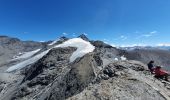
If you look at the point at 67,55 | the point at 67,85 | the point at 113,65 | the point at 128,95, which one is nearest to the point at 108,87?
the point at 128,95

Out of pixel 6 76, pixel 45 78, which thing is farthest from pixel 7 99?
pixel 6 76

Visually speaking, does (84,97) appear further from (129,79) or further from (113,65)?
(113,65)

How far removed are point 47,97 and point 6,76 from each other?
43.9 meters

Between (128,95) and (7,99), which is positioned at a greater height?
(128,95)

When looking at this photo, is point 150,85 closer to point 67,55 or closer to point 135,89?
point 135,89

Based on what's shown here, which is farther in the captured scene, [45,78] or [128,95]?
[45,78]

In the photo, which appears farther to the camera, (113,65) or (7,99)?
(7,99)

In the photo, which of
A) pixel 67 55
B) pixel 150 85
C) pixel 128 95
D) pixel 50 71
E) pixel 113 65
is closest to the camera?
pixel 128 95

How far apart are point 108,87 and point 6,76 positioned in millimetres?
63857

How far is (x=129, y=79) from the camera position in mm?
13445

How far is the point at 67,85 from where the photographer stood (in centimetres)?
2986

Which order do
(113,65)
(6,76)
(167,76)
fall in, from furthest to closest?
(6,76) → (167,76) → (113,65)

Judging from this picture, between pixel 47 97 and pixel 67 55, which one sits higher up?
pixel 67 55

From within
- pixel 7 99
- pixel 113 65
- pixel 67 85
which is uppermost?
pixel 113 65
